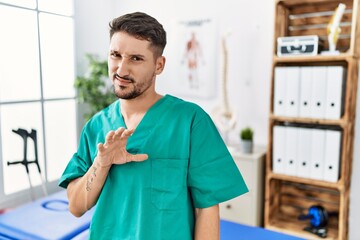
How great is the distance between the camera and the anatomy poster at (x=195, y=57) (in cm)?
274

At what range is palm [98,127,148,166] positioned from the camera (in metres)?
0.81

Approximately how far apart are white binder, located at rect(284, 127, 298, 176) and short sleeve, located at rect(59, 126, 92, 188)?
1.56 meters

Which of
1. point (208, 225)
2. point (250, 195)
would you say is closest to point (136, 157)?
point (208, 225)

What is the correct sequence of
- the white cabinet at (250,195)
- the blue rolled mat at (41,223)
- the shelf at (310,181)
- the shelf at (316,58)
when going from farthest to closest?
the white cabinet at (250,195) → the shelf at (310,181) → the shelf at (316,58) → the blue rolled mat at (41,223)

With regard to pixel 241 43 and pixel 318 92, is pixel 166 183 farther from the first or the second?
pixel 241 43

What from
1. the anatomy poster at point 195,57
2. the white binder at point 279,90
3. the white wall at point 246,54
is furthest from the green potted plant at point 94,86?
the white binder at point 279,90

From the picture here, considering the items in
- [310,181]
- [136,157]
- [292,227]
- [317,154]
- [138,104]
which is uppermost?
[138,104]

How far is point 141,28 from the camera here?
0.86 meters

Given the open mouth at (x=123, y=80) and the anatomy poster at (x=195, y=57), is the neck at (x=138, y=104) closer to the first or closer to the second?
the open mouth at (x=123, y=80)

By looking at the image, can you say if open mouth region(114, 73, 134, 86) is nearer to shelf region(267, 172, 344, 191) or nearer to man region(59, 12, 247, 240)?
man region(59, 12, 247, 240)

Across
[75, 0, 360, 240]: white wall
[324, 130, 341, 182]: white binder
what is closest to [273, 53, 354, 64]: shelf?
[75, 0, 360, 240]: white wall

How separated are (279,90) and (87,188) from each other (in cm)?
162

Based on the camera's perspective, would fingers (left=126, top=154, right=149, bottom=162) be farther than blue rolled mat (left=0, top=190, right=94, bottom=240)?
No

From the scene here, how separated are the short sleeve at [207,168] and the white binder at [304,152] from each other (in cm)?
139
